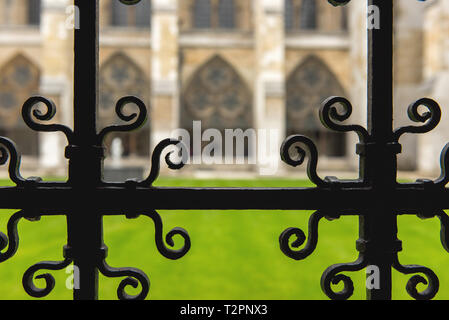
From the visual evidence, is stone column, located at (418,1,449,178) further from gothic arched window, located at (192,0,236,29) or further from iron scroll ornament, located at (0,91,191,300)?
iron scroll ornament, located at (0,91,191,300)

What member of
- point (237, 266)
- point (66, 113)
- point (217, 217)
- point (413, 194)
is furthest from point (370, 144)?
point (66, 113)

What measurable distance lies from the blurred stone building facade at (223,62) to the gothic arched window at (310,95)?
5cm

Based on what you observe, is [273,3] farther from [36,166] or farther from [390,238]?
[390,238]

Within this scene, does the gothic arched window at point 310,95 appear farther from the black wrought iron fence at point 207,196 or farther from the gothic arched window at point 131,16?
the black wrought iron fence at point 207,196

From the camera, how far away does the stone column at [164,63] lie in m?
15.6

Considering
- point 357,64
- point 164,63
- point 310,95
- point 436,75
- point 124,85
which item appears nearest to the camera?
point 436,75

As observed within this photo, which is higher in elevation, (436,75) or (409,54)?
(409,54)

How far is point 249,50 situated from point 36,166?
34.5 feet

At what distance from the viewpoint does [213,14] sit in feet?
61.4

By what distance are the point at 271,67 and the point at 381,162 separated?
15.7 m

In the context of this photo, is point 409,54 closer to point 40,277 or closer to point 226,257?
point 226,257

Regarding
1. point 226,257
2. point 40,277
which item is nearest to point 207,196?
point 40,277
